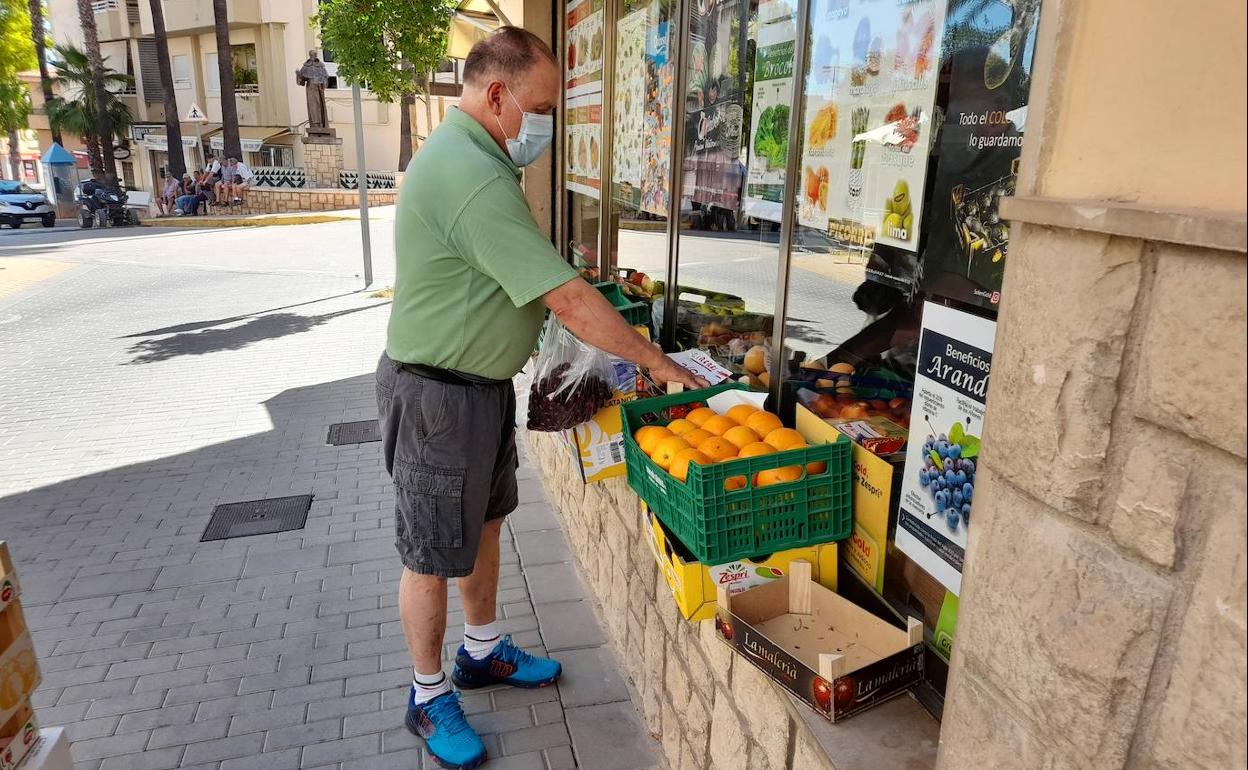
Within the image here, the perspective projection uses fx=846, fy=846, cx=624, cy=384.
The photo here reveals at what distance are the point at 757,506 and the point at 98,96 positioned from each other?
34404mm

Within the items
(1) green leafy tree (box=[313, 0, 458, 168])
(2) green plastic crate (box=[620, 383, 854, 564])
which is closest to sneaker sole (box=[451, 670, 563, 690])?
(2) green plastic crate (box=[620, 383, 854, 564])

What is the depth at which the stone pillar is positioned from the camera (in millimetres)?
893

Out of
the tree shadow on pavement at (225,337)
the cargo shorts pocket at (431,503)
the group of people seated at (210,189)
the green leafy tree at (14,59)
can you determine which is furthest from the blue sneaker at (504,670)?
the green leafy tree at (14,59)

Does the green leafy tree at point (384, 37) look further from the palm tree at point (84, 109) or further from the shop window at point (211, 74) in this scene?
the shop window at point (211, 74)

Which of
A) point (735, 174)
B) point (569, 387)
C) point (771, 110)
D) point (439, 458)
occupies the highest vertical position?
point (771, 110)

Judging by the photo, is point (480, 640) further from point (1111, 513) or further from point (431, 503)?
point (1111, 513)

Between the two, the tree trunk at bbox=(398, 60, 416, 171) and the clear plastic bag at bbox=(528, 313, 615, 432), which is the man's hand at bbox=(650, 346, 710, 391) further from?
the tree trunk at bbox=(398, 60, 416, 171)

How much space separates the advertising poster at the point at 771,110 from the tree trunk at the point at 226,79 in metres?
30.5

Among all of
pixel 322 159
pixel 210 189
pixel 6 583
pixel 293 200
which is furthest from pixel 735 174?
pixel 322 159

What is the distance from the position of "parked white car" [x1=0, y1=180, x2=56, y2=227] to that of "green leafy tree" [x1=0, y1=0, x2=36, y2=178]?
38.5 feet

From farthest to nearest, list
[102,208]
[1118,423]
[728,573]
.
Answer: [102,208] → [728,573] → [1118,423]

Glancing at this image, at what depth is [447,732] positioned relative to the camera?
2938mm

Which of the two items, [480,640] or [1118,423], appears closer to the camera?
[1118,423]

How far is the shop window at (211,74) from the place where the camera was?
36156 mm
